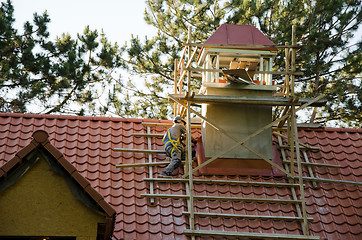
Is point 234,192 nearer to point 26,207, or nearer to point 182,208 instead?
point 182,208

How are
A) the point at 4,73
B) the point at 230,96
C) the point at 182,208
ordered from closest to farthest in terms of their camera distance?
the point at 182,208 < the point at 230,96 < the point at 4,73

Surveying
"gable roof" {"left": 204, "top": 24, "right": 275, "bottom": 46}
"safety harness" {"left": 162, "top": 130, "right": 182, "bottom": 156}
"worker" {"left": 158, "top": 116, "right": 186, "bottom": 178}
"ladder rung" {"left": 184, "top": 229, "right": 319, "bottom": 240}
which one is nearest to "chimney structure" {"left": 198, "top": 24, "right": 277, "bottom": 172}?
"gable roof" {"left": 204, "top": 24, "right": 275, "bottom": 46}

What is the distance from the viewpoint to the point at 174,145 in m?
12.6

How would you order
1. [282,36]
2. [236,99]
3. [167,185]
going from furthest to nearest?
1. [282,36]
2. [236,99]
3. [167,185]

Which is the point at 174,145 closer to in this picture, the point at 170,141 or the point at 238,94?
the point at 170,141

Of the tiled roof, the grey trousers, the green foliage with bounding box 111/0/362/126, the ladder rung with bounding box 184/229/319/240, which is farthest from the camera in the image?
the green foliage with bounding box 111/0/362/126

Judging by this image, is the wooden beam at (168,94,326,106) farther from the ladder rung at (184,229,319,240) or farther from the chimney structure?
the ladder rung at (184,229,319,240)

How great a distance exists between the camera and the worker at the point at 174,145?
40.9 feet

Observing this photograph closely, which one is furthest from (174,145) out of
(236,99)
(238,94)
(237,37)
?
(237,37)

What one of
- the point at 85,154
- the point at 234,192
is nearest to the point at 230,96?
the point at 234,192

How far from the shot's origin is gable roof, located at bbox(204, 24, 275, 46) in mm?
13227

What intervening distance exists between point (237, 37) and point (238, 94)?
1.27 meters

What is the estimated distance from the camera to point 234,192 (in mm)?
12250

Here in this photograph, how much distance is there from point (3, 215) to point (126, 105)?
14.1m
